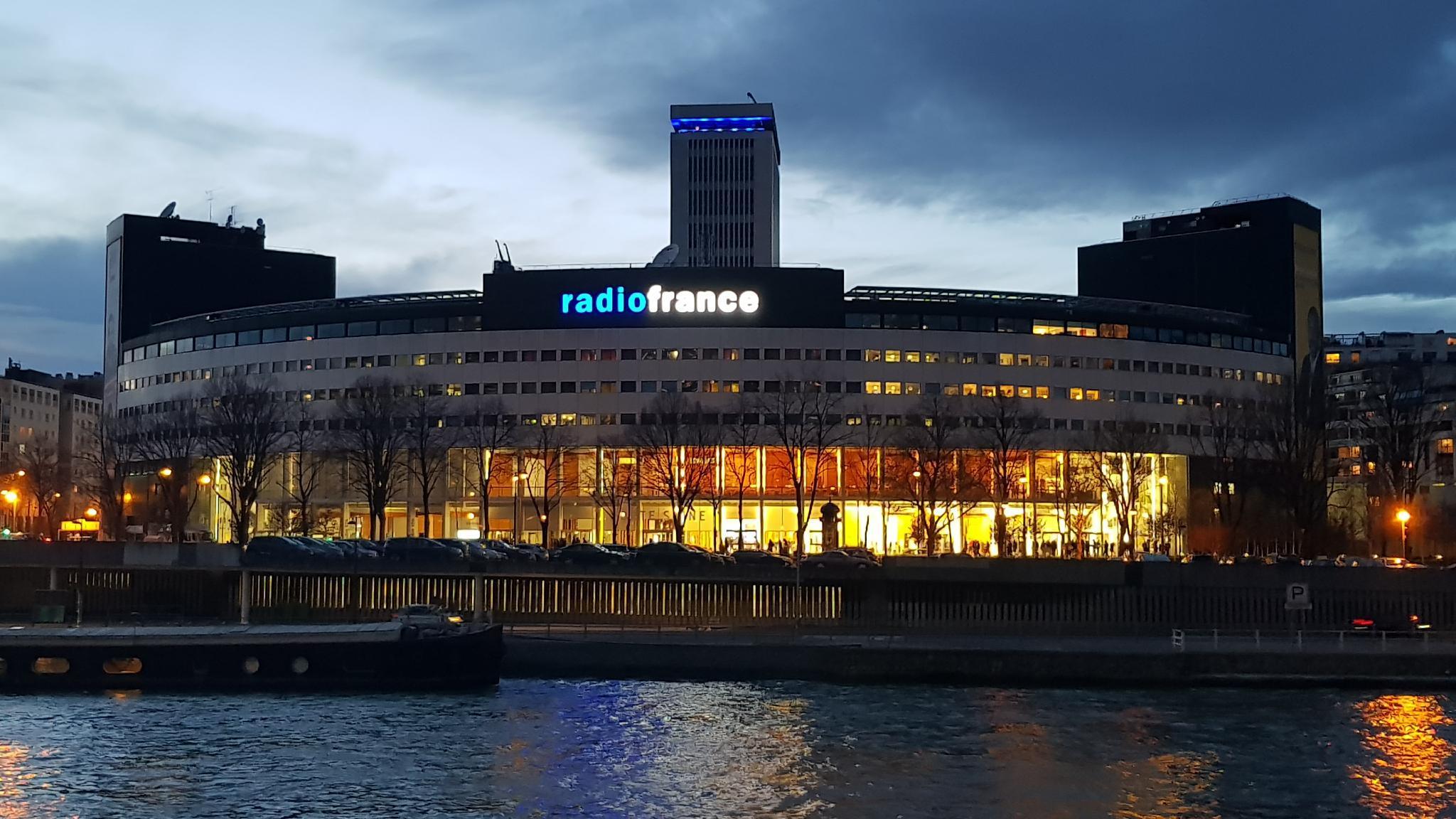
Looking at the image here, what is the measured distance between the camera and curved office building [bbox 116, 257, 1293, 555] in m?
150

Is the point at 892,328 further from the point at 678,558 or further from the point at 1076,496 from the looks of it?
the point at 678,558

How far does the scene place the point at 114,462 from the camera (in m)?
150

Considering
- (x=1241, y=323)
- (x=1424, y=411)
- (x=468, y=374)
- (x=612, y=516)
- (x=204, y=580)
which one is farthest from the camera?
(x=1241, y=323)

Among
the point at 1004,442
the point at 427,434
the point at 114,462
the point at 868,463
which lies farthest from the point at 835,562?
the point at 114,462

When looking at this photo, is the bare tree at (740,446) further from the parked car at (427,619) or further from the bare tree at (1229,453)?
the parked car at (427,619)

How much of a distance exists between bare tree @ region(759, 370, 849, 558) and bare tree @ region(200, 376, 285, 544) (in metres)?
45.9

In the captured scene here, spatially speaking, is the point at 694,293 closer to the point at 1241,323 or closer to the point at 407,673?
the point at 1241,323

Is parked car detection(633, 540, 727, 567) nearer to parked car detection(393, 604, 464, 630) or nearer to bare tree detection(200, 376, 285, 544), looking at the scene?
parked car detection(393, 604, 464, 630)

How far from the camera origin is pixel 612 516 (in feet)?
476

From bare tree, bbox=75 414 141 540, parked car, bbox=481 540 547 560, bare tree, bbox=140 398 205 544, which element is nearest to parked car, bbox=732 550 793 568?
parked car, bbox=481 540 547 560

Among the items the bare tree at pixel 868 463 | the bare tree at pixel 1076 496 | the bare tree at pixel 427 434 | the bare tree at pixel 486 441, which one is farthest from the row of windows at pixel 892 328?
the bare tree at pixel 1076 496

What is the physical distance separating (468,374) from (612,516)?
2369cm

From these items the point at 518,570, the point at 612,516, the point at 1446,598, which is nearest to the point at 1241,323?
the point at 612,516

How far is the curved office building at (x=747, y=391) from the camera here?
150000mm
